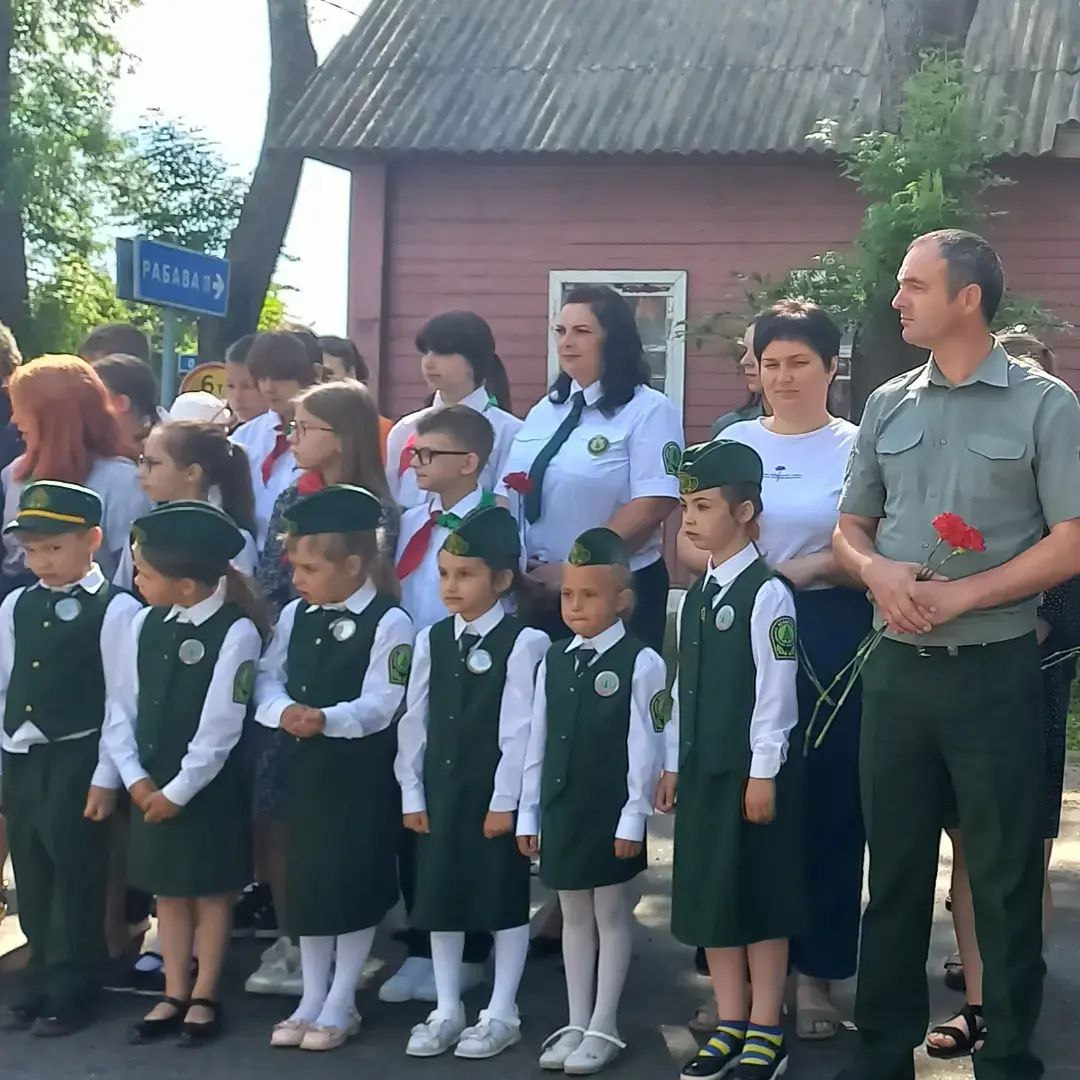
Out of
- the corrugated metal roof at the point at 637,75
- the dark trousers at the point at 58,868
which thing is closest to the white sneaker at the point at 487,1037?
the dark trousers at the point at 58,868

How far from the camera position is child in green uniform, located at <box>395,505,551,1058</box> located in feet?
14.4

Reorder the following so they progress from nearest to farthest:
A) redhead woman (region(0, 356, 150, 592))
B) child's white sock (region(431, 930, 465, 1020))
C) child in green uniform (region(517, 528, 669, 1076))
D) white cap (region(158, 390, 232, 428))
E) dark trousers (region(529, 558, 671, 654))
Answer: child in green uniform (region(517, 528, 669, 1076)) → child's white sock (region(431, 930, 465, 1020)) → dark trousers (region(529, 558, 671, 654)) → redhead woman (region(0, 356, 150, 592)) → white cap (region(158, 390, 232, 428))

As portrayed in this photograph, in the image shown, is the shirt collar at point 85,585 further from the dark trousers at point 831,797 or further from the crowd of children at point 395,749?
the dark trousers at point 831,797

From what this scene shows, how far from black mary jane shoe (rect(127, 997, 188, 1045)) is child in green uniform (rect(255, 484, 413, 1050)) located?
0.88 feet

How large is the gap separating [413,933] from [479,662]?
0.99m

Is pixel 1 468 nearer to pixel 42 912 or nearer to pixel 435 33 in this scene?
pixel 42 912

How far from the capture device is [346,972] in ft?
14.9

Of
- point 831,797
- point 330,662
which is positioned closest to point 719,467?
point 831,797

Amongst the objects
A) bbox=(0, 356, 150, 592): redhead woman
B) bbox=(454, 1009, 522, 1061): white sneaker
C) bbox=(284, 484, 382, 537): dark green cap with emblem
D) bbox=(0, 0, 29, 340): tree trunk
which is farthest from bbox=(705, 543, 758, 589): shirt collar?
bbox=(0, 0, 29, 340): tree trunk

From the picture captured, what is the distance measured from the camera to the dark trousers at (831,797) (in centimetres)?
436

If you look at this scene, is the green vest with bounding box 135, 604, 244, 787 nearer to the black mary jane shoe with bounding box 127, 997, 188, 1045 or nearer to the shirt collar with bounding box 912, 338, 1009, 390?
the black mary jane shoe with bounding box 127, 997, 188, 1045

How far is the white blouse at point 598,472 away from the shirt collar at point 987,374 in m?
1.18

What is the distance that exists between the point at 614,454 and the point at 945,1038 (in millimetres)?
1872

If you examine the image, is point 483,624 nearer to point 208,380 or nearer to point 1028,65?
point 208,380
